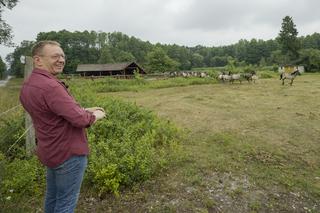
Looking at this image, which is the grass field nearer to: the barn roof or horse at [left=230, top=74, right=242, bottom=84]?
horse at [left=230, top=74, right=242, bottom=84]

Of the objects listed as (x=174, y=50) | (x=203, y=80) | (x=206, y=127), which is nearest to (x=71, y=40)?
(x=174, y=50)

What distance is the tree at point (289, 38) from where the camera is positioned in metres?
44.8

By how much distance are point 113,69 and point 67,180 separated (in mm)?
44097

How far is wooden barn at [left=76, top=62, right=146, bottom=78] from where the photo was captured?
4464 cm

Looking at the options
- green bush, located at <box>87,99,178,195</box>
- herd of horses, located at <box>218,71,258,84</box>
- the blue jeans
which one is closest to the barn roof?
herd of horses, located at <box>218,71,258,84</box>

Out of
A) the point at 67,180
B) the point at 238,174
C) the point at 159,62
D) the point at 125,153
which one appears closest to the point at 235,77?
the point at 238,174

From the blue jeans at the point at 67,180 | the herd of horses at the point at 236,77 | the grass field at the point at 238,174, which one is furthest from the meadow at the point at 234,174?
the herd of horses at the point at 236,77

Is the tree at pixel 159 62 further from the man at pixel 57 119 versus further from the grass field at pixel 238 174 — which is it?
the man at pixel 57 119

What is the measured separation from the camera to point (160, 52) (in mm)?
48594

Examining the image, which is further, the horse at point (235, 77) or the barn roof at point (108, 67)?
the barn roof at point (108, 67)

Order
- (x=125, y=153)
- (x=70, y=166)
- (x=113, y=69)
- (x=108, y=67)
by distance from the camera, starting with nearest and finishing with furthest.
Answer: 1. (x=70, y=166)
2. (x=125, y=153)
3. (x=113, y=69)
4. (x=108, y=67)

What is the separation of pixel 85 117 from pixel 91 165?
2.23 m

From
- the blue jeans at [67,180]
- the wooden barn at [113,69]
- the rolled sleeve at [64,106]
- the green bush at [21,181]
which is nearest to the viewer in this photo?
the rolled sleeve at [64,106]

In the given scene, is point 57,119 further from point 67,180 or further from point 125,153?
point 125,153
